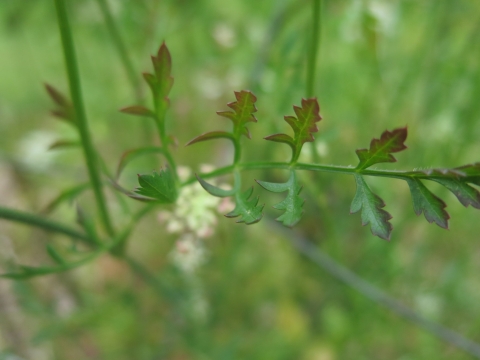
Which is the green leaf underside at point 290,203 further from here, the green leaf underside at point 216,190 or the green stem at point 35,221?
the green stem at point 35,221

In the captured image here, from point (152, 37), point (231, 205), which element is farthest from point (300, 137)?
point (152, 37)

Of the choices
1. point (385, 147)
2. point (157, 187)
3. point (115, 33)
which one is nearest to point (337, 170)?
point (385, 147)

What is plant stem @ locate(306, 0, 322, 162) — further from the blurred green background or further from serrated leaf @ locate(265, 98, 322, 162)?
the blurred green background

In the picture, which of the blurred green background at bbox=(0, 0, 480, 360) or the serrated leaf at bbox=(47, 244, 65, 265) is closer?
the serrated leaf at bbox=(47, 244, 65, 265)

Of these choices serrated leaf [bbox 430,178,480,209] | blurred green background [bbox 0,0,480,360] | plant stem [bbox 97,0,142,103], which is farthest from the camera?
blurred green background [bbox 0,0,480,360]

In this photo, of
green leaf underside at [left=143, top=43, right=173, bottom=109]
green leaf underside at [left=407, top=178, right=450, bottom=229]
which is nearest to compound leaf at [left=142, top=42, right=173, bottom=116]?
green leaf underside at [left=143, top=43, right=173, bottom=109]

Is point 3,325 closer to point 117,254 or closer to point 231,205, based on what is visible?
point 117,254

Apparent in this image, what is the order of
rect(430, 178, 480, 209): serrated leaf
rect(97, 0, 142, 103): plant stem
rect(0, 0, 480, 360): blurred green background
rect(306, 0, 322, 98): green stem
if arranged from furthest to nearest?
rect(0, 0, 480, 360): blurred green background, rect(97, 0, 142, 103): plant stem, rect(306, 0, 322, 98): green stem, rect(430, 178, 480, 209): serrated leaf

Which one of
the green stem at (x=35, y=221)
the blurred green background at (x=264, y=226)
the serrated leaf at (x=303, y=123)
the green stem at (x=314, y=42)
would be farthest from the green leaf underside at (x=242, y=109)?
the blurred green background at (x=264, y=226)
